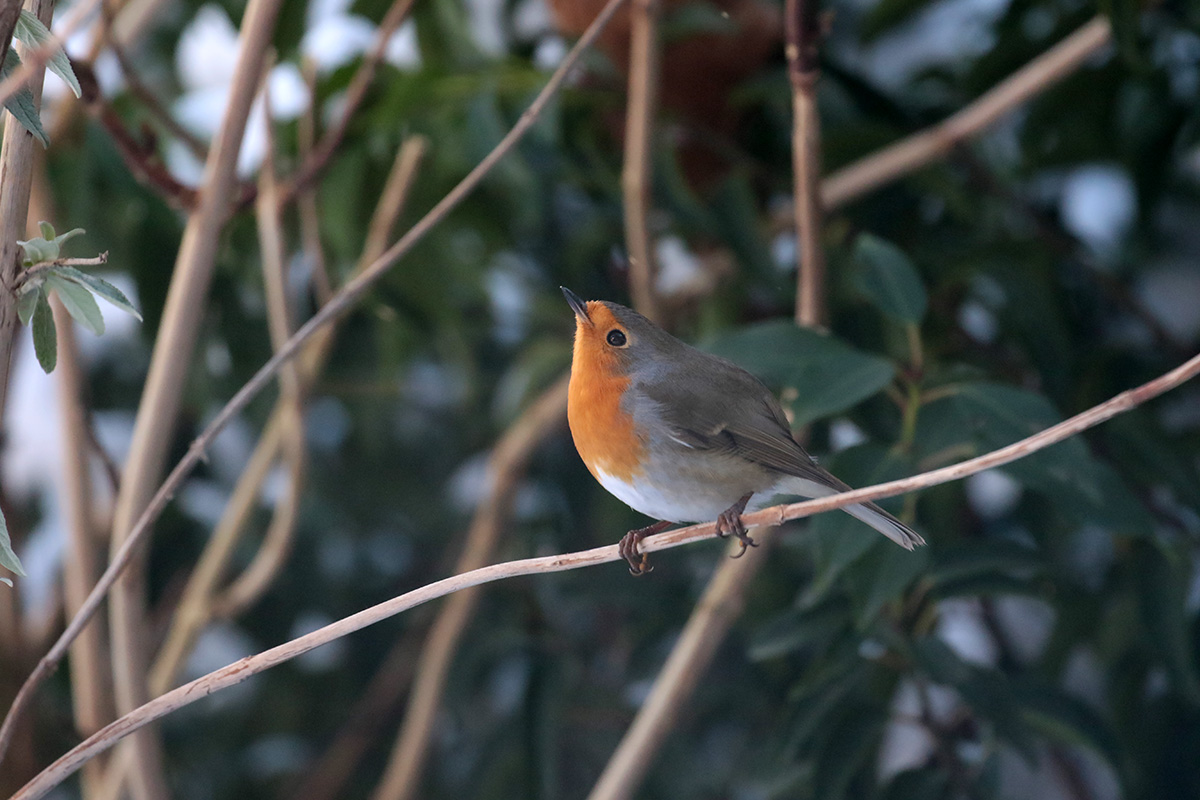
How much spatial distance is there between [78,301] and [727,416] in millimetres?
477

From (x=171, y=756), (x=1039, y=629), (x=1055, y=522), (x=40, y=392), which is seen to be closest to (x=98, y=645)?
(x=171, y=756)

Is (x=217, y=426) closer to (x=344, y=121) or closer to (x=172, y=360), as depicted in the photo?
(x=172, y=360)

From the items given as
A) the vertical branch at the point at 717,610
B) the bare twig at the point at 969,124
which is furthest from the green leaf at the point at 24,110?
the bare twig at the point at 969,124

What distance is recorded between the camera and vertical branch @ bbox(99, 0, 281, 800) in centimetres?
69

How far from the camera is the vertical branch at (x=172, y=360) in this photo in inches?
27.4

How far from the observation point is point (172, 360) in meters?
0.73

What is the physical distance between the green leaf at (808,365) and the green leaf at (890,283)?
0.16 feet

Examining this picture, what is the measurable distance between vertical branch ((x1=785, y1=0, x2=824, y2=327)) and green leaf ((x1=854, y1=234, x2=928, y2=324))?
5cm

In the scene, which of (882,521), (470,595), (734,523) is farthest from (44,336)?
(470,595)

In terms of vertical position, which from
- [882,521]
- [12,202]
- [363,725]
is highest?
[12,202]

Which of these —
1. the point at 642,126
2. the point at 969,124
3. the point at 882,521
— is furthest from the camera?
the point at 969,124

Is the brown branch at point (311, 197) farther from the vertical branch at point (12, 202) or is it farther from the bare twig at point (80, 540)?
the vertical branch at point (12, 202)

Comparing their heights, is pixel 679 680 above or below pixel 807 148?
below

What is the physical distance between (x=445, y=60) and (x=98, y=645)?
0.86m
